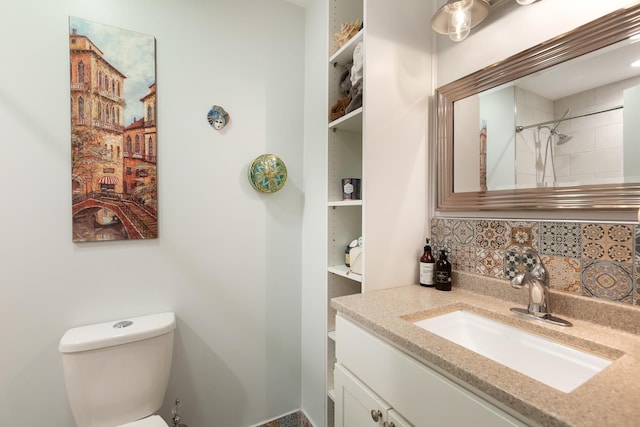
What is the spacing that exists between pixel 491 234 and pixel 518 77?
58cm

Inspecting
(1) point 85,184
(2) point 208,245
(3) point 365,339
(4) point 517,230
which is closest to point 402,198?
(4) point 517,230

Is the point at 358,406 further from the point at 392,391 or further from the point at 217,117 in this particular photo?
the point at 217,117

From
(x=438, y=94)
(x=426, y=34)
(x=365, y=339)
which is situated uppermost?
(x=426, y=34)

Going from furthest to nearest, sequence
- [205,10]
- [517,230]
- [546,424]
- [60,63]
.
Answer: [205,10] → [60,63] → [517,230] → [546,424]

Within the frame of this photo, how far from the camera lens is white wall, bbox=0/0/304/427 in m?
1.11

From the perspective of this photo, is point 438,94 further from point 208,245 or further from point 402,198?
point 208,245

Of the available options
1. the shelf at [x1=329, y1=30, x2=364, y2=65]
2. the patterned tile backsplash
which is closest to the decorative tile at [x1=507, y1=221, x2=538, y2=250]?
the patterned tile backsplash

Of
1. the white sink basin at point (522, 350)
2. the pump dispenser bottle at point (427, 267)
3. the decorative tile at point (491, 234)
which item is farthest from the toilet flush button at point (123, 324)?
the decorative tile at point (491, 234)

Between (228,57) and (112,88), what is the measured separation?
0.58 metres

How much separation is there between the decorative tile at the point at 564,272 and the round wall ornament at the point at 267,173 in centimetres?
123

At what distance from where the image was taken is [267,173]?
153 cm

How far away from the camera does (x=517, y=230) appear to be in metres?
1.00

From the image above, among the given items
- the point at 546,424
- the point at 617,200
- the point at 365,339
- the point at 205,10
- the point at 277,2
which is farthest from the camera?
the point at 277,2

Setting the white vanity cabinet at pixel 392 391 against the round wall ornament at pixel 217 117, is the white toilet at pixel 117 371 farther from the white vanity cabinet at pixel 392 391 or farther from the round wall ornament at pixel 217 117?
the round wall ornament at pixel 217 117
